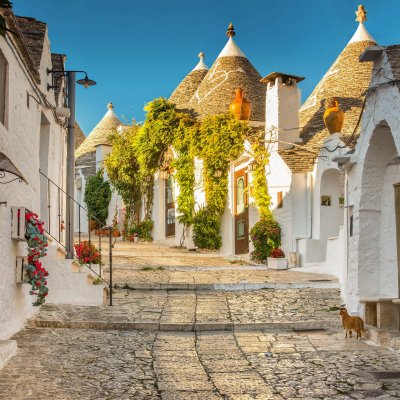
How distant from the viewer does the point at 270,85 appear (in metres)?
16.8

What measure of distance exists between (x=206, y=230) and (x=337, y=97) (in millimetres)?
5579

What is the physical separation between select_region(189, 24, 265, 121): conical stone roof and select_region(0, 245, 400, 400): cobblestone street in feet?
31.0

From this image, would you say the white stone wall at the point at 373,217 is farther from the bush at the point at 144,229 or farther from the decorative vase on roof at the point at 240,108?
the bush at the point at 144,229

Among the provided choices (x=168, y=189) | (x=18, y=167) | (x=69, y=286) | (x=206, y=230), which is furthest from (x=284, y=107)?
(x=18, y=167)

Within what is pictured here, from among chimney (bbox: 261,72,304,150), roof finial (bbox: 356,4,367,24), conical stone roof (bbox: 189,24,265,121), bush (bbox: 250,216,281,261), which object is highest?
roof finial (bbox: 356,4,367,24)

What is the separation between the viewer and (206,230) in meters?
18.5

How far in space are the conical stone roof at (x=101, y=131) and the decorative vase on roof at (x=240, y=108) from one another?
13.7m

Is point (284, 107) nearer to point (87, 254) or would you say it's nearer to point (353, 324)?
point (87, 254)

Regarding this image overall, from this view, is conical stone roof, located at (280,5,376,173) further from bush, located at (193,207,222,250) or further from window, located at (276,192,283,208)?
bush, located at (193,207,222,250)

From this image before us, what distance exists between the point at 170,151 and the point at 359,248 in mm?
13922

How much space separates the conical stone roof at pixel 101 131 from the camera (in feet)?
103

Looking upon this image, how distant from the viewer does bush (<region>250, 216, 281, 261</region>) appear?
15641 millimetres

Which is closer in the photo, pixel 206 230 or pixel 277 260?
pixel 277 260

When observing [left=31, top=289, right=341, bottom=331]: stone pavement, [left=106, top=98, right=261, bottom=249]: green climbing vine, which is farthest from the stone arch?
[left=106, top=98, right=261, bottom=249]: green climbing vine
